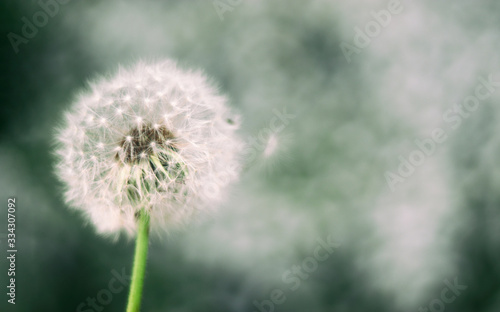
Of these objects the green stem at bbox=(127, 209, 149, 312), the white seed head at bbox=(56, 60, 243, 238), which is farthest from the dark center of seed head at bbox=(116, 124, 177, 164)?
the green stem at bbox=(127, 209, 149, 312)

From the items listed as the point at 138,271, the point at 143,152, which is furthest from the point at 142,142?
the point at 138,271

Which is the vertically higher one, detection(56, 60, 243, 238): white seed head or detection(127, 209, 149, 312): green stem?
detection(56, 60, 243, 238): white seed head

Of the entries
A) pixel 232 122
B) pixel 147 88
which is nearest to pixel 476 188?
pixel 232 122

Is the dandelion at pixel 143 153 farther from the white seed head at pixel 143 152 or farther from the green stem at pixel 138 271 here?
the green stem at pixel 138 271

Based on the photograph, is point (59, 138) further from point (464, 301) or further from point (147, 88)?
point (464, 301)

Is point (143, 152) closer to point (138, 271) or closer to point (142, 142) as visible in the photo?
point (142, 142)

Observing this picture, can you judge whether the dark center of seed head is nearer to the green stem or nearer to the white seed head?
the white seed head

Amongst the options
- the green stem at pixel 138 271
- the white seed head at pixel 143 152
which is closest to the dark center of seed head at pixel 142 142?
the white seed head at pixel 143 152
